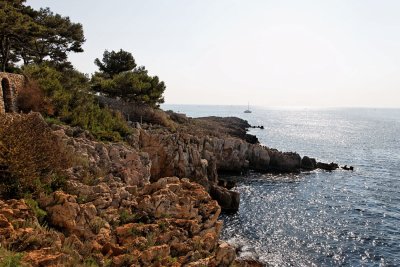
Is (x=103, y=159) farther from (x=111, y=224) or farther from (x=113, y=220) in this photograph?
(x=111, y=224)

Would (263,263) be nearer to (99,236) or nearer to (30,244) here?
(99,236)

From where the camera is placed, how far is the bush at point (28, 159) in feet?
50.5

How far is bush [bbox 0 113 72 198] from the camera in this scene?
50.5 ft

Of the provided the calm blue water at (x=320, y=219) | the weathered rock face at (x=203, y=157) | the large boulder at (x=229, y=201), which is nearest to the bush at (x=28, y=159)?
the calm blue water at (x=320, y=219)

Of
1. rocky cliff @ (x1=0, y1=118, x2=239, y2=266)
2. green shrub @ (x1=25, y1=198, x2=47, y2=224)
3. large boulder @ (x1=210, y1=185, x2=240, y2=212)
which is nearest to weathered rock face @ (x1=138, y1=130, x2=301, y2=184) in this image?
large boulder @ (x1=210, y1=185, x2=240, y2=212)

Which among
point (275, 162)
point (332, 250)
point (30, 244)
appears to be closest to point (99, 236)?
point (30, 244)

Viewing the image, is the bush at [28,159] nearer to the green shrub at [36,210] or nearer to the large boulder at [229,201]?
the green shrub at [36,210]

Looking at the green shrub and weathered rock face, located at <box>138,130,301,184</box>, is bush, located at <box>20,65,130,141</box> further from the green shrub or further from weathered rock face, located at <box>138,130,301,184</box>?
the green shrub

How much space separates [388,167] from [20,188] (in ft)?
243

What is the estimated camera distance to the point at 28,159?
1644 centimetres

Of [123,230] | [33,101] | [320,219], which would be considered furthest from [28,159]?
[320,219]

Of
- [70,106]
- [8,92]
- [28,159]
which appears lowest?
[28,159]

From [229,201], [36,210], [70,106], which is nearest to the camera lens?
[36,210]

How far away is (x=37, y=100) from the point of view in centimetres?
3039
